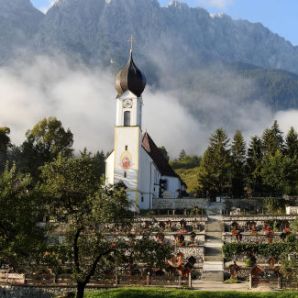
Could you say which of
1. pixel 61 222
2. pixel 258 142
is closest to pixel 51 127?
pixel 258 142

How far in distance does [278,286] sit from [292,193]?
24858mm

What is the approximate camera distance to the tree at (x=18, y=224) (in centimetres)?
2555

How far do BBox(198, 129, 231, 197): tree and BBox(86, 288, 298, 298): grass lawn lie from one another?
30.7 meters

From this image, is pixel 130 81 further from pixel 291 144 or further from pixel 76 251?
pixel 76 251

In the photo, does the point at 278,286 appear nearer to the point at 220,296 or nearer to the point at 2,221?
the point at 220,296

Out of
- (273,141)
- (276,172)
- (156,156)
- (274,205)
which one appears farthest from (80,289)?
(273,141)

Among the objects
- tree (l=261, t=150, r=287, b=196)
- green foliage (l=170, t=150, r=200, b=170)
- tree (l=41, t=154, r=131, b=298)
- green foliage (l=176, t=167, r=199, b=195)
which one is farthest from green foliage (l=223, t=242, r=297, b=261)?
green foliage (l=170, t=150, r=200, b=170)

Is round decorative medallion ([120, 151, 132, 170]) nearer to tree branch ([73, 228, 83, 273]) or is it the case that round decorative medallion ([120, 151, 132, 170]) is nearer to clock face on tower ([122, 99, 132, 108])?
clock face on tower ([122, 99, 132, 108])

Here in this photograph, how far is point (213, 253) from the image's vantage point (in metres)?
37.5

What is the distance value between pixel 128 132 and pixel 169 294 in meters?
28.0

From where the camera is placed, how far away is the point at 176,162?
117438 mm

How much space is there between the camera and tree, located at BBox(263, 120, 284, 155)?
5944cm

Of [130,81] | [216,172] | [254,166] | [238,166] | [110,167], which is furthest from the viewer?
[254,166]

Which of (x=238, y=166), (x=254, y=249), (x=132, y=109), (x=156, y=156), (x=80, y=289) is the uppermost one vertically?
(x=132, y=109)
